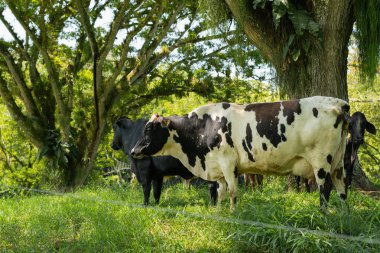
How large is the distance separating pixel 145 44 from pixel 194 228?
1192 centimetres

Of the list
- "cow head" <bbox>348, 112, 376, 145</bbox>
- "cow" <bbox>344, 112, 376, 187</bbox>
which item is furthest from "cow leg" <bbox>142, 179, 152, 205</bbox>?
"cow head" <bbox>348, 112, 376, 145</bbox>

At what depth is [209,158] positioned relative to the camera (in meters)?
7.94

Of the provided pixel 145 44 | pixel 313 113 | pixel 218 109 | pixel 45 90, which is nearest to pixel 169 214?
pixel 218 109

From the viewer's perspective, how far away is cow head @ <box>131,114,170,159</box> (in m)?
8.39

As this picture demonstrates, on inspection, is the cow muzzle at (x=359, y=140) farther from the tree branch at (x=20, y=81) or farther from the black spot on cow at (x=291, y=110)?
the tree branch at (x=20, y=81)

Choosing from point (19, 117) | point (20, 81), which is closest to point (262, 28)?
point (20, 81)

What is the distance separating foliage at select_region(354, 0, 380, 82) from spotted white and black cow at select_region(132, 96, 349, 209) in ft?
11.7

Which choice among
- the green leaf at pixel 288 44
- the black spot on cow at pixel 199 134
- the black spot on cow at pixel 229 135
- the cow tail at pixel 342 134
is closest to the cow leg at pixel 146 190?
the black spot on cow at pixel 199 134

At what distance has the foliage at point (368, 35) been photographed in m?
9.88

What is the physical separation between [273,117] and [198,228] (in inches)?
75.8

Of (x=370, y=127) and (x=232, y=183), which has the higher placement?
(x=370, y=127)

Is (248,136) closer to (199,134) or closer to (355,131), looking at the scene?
(199,134)

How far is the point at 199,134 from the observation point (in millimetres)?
8141

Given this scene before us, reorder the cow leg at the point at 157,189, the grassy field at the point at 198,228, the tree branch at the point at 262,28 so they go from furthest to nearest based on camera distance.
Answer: the tree branch at the point at 262,28, the cow leg at the point at 157,189, the grassy field at the point at 198,228
